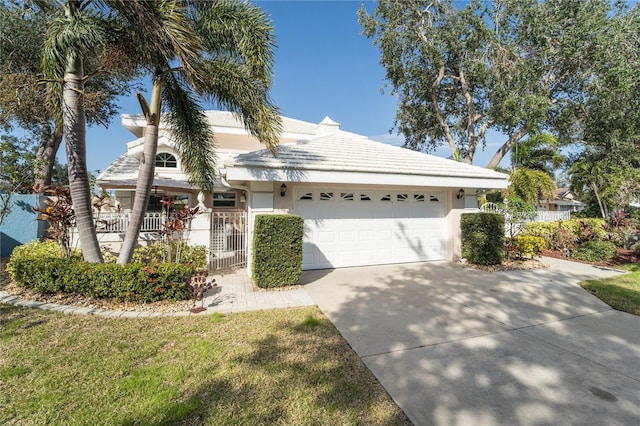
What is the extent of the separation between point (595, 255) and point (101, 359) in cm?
1462

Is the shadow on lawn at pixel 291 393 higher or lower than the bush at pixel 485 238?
lower

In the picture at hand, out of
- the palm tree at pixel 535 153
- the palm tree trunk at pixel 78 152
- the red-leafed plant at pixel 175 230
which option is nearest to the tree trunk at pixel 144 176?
the palm tree trunk at pixel 78 152

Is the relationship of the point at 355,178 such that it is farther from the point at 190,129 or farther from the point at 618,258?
the point at 618,258

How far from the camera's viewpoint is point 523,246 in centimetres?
960

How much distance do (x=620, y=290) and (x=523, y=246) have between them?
3.16 metres

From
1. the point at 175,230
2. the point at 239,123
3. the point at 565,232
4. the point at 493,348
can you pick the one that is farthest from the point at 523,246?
the point at 239,123

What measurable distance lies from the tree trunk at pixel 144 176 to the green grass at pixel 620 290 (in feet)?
34.0

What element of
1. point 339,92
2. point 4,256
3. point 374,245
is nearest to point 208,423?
point 374,245

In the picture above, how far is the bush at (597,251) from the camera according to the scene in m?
10.1

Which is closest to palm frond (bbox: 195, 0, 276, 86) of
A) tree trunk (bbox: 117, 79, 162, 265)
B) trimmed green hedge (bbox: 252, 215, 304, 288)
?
tree trunk (bbox: 117, 79, 162, 265)

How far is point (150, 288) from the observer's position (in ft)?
18.5

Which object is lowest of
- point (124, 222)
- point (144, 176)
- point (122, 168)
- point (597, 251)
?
point (597, 251)

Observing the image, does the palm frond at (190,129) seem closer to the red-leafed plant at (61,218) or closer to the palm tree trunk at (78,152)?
the palm tree trunk at (78,152)

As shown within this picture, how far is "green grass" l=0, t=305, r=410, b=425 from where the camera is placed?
8.82 ft
